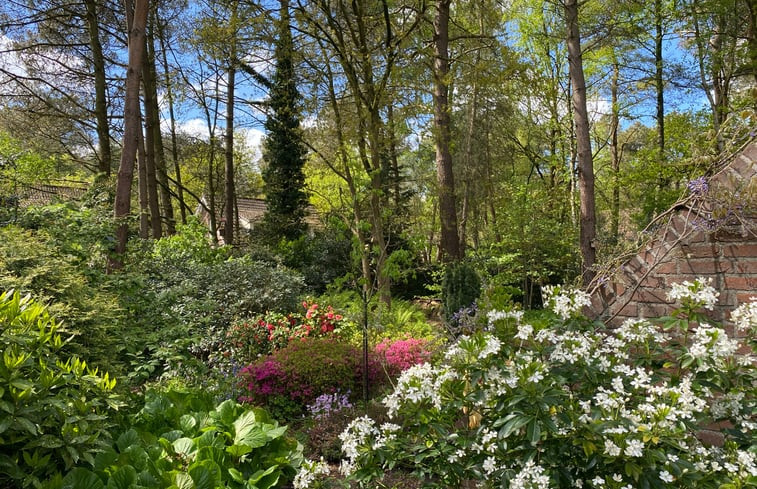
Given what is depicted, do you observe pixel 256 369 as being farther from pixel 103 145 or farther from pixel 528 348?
pixel 103 145

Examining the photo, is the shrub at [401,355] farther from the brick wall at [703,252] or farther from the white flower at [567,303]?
the white flower at [567,303]

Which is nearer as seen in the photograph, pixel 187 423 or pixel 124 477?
pixel 124 477

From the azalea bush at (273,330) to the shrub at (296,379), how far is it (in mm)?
1138

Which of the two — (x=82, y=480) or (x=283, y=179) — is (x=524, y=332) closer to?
(x=82, y=480)

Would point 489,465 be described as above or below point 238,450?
above

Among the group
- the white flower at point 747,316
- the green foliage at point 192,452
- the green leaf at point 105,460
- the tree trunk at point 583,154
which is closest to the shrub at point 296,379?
the green foliage at point 192,452

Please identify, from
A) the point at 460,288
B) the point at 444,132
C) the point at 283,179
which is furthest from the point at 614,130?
the point at 460,288

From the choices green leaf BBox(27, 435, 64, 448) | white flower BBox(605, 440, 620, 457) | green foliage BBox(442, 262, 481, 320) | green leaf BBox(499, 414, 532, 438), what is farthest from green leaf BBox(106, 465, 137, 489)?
green foliage BBox(442, 262, 481, 320)

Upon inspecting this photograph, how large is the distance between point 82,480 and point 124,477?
173 mm

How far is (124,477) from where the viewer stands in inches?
84.6

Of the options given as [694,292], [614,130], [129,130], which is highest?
[614,130]

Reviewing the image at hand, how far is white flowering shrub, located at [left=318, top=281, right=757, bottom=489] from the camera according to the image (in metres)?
1.64

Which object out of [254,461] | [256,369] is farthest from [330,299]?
[254,461]

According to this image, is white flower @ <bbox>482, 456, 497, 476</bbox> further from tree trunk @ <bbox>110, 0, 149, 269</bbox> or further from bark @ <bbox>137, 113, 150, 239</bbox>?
bark @ <bbox>137, 113, 150, 239</bbox>
